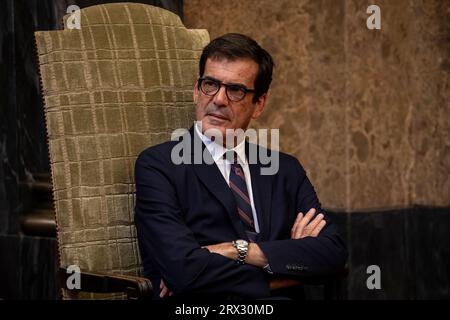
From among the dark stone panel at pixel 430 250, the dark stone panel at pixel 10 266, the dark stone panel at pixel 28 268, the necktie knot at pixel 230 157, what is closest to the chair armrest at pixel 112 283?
the necktie knot at pixel 230 157

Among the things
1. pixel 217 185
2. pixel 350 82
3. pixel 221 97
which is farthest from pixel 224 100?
pixel 350 82

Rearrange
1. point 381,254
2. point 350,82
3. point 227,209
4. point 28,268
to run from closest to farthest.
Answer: point 227,209 < point 350,82 < point 381,254 < point 28,268

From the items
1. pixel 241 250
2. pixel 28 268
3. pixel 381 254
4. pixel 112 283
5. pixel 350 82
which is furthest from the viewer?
pixel 28 268

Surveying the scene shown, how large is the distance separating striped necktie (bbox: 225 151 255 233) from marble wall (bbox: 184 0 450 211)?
1075 mm

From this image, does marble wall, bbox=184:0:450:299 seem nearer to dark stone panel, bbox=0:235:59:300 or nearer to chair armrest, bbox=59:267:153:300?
dark stone panel, bbox=0:235:59:300

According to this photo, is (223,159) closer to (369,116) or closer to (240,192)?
(240,192)

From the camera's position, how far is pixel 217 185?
9.20 ft

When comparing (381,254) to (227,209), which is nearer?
(227,209)

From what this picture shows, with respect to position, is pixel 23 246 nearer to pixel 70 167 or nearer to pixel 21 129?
pixel 21 129

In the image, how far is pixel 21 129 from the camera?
164 inches

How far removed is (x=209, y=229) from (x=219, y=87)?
478 mm

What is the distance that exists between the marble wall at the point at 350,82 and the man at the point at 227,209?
2.99ft

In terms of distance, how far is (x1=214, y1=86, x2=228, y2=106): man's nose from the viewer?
2812 millimetres
